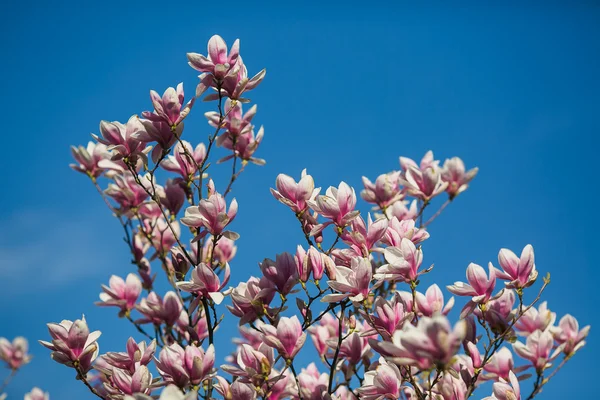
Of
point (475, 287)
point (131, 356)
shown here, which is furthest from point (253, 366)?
point (475, 287)

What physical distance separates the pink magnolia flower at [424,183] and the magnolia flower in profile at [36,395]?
10.2ft

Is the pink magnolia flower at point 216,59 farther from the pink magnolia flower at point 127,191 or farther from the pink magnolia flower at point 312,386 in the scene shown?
the pink magnolia flower at point 312,386

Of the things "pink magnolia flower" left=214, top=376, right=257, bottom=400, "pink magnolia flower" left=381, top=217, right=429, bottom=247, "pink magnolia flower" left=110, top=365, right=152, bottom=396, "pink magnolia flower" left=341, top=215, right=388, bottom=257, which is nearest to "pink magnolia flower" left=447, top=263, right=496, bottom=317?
"pink magnolia flower" left=381, top=217, right=429, bottom=247

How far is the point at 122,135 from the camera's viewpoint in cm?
272

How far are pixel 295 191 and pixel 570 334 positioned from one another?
209 cm

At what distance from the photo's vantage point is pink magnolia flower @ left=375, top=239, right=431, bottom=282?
88.6 inches

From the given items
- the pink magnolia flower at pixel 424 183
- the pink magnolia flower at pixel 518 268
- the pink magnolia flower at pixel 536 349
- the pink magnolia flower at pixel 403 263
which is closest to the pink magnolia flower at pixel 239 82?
the pink magnolia flower at pixel 403 263

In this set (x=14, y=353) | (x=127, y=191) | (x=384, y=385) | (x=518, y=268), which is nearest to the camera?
(x=384, y=385)

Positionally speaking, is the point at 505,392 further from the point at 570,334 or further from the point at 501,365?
the point at 570,334

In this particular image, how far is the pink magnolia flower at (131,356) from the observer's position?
2412 mm

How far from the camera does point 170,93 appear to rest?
2.62 m

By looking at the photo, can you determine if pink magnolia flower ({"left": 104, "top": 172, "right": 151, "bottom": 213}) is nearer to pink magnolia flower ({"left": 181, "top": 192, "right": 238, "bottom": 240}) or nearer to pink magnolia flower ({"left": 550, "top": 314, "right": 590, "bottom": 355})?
pink magnolia flower ({"left": 181, "top": 192, "right": 238, "bottom": 240})

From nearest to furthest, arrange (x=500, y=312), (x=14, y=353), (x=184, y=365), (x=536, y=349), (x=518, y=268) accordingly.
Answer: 1. (x=184, y=365)
2. (x=518, y=268)
3. (x=500, y=312)
4. (x=536, y=349)
5. (x=14, y=353)

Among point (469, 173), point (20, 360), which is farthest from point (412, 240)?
point (20, 360)
